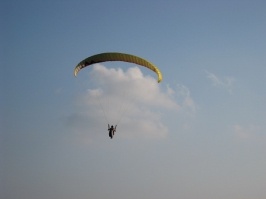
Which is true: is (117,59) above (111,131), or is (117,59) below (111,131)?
above

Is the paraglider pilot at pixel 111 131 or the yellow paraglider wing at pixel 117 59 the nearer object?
the yellow paraglider wing at pixel 117 59

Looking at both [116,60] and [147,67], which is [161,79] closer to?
[147,67]

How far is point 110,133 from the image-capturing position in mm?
39688

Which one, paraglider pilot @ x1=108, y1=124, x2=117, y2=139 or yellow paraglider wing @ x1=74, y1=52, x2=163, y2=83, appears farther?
paraglider pilot @ x1=108, y1=124, x2=117, y2=139

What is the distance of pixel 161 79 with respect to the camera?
3881 centimetres

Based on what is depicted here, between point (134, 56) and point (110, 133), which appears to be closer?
point (134, 56)

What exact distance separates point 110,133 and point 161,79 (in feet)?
27.8

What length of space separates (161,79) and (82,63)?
8968 mm

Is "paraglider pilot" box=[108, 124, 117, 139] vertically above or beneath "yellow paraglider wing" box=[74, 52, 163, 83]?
beneath

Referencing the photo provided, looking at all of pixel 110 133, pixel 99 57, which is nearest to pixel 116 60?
pixel 99 57

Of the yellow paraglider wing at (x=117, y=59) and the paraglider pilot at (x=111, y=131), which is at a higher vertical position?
the yellow paraglider wing at (x=117, y=59)

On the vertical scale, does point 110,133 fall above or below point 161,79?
below

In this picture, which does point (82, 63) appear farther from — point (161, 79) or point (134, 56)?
point (161, 79)

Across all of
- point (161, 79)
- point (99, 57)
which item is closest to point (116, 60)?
point (99, 57)
